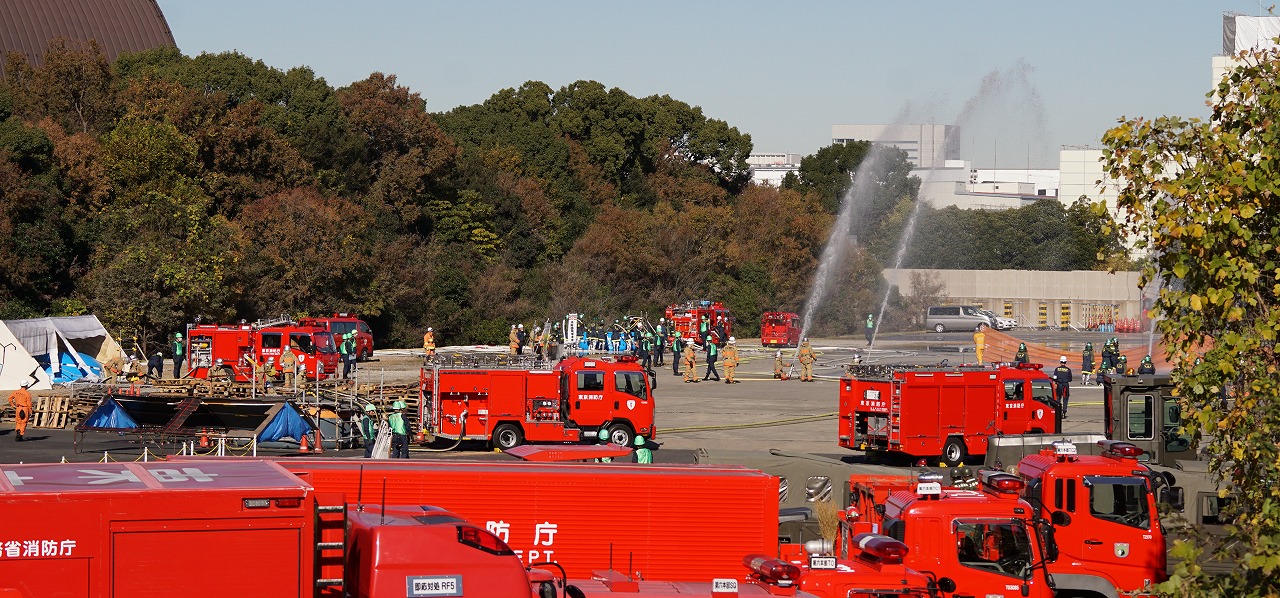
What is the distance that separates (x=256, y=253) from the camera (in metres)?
55.1

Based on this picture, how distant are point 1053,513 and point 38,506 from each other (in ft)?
32.4

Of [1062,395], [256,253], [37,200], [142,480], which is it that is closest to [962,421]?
[1062,395]

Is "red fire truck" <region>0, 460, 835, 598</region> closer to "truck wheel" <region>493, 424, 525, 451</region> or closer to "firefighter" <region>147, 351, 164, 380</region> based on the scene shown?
"truck wheel" <region>493, 424, 525, 451</region>

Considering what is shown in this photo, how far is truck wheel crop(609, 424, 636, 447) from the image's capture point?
92.9 ft

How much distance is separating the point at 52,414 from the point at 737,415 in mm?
16822

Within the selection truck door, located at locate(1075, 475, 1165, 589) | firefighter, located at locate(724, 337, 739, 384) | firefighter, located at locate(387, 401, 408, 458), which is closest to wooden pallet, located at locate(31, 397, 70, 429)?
firefighter, located at locate(387, 401, 408, 458)

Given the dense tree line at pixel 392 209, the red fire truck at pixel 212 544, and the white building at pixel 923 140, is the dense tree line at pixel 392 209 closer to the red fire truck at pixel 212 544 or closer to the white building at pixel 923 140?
the white building at pixel 923 140

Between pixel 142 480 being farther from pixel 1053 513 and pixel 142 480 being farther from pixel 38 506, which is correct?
pixel 1053 513

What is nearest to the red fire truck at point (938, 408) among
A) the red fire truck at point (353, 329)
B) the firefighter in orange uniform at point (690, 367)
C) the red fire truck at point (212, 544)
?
the red fire truck at point (212, 544)

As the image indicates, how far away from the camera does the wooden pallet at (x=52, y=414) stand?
1268 inches

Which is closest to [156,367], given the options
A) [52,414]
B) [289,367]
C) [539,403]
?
[289,367]

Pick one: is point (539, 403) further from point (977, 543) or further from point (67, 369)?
point (67, 369)

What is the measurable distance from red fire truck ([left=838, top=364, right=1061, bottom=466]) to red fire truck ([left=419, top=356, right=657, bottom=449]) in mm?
4576

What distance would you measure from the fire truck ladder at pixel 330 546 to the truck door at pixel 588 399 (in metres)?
18.8
